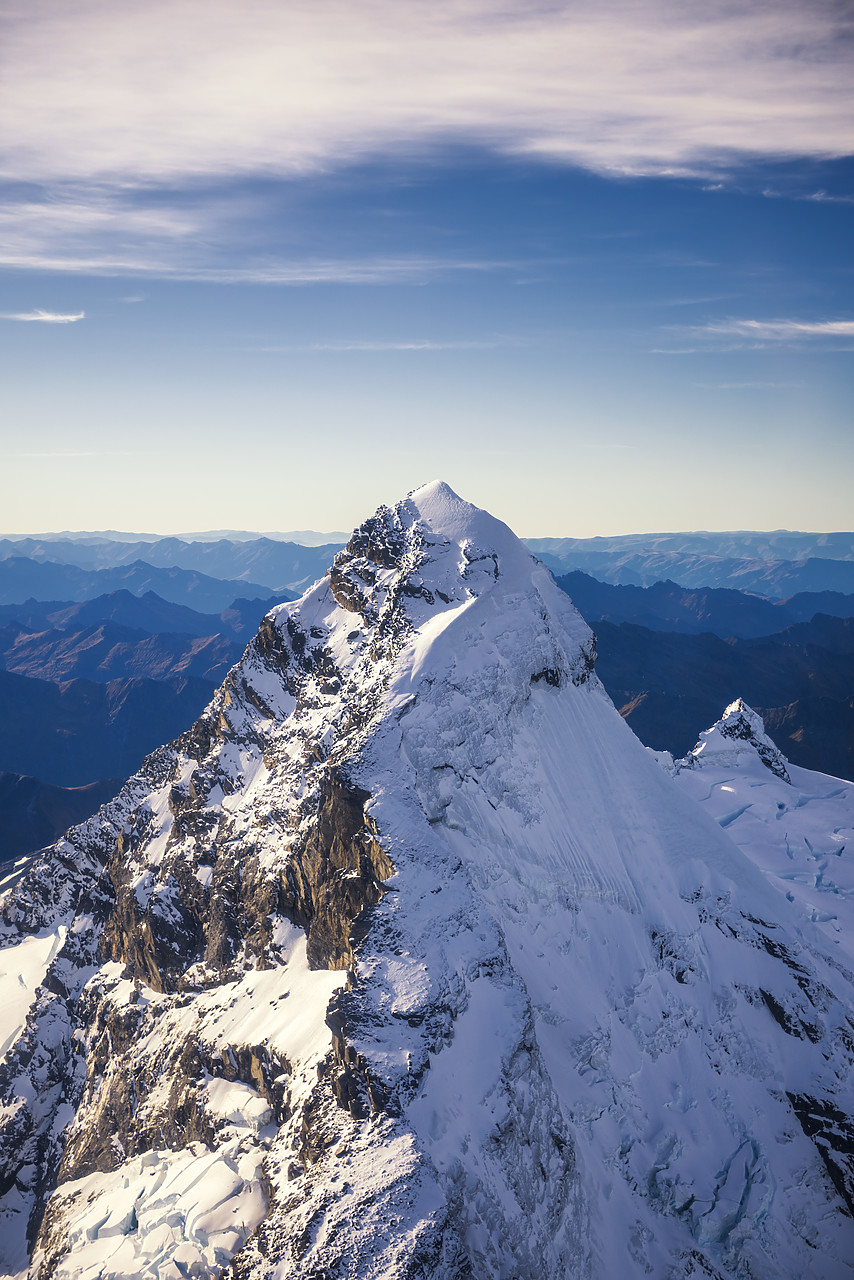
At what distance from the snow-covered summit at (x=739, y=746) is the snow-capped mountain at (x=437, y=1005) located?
4088 cm

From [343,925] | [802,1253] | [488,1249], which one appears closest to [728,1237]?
[802,1253]

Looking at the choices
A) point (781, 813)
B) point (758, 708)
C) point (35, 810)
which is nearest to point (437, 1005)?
point (781, 813)

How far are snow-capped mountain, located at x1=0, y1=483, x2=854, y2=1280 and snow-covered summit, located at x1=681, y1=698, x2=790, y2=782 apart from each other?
40.9 meters

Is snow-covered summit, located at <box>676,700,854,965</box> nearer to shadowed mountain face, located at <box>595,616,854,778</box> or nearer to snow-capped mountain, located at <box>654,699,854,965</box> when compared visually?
snow-capped mountain, located at <box>654,699,854,965</box>

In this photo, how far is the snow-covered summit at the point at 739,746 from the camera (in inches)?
3354

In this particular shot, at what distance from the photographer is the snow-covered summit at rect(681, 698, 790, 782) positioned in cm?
8519

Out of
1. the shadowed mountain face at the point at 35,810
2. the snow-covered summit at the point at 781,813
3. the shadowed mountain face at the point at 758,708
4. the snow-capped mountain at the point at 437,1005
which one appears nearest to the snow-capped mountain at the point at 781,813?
the snow-covered summit at the point at 781,813

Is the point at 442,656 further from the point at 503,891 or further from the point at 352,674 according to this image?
the point at 503,891

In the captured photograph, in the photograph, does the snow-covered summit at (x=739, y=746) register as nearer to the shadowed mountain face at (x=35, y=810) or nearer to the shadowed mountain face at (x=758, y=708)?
the shadowed mountain face at (x=758, y=708)

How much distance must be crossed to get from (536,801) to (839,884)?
3785 centimetres

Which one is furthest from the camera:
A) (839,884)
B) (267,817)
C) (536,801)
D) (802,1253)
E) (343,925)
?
(839,884)

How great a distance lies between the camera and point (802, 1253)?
111 ft

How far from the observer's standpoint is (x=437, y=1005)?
28219 millimetres

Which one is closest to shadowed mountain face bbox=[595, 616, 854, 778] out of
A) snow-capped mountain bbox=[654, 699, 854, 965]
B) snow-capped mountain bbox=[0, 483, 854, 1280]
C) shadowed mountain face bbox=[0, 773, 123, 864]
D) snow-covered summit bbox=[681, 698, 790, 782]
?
snow-covered summit bbox=[681, 698, 790, 782]
